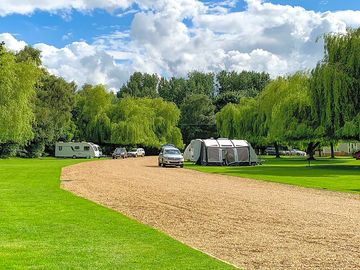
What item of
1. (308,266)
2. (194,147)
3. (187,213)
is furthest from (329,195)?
(194,147)

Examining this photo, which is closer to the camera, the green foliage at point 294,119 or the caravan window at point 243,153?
the green foliage at point 294,119

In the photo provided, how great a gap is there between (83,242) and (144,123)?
68.5 metres

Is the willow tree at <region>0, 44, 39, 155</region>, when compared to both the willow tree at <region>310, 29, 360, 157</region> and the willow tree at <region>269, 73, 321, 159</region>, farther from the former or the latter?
the willow tree at <region>310, 29, 360, 157</region>

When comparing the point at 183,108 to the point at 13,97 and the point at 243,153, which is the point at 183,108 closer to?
the point at 243,153

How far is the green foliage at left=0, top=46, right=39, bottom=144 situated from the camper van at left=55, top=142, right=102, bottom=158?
25.2m

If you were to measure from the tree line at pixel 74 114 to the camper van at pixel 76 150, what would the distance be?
1.95 m

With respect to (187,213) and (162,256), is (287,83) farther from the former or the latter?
(162,256)

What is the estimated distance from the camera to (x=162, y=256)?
28.6 ft

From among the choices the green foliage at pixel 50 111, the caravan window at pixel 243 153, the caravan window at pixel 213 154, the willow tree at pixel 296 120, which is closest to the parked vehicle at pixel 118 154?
the green foliage at pixel 50 111

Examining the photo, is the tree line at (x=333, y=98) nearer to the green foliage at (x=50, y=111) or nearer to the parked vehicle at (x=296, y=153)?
the green foliage at (x=50, y=111)

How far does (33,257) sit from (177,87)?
12016cm

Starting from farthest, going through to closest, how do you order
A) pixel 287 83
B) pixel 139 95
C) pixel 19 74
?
→ 1. pixel 139 95
2. pixel 287 83
3. pixel 19 74

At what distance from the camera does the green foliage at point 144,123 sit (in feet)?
249

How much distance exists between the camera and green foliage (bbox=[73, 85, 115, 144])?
78.4 metres
